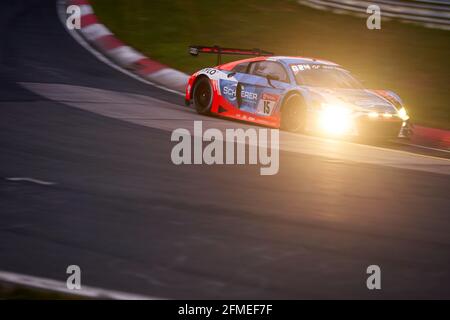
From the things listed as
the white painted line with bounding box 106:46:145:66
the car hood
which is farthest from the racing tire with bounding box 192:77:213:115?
the white painted line with bounding box 106:46:145:66

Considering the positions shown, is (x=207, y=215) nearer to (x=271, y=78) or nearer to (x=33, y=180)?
(x=33, y=180)

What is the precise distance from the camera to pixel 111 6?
22.3 meters

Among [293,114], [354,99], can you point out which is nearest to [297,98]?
[293,114]

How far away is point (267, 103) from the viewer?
12703 millimetres

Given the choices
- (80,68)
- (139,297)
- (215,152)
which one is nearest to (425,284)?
(139,297)

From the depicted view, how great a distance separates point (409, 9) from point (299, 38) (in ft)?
7.87

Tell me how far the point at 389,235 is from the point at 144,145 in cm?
402

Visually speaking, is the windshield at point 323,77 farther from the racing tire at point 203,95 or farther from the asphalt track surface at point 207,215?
the racing tire at point 203,95

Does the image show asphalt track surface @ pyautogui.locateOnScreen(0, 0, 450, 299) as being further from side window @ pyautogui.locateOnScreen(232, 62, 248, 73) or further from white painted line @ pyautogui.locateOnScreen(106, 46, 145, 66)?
white painted line @ pyautogui.locateOnScreen(106, 46, 145, 66)

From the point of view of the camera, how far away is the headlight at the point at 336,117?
11.8 m

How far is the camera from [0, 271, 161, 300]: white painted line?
5219 millimetres

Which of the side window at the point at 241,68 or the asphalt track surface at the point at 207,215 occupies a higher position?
the side window at the point at 241,68

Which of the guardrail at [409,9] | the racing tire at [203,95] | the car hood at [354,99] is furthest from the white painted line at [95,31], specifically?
the car hood at [354,99]
